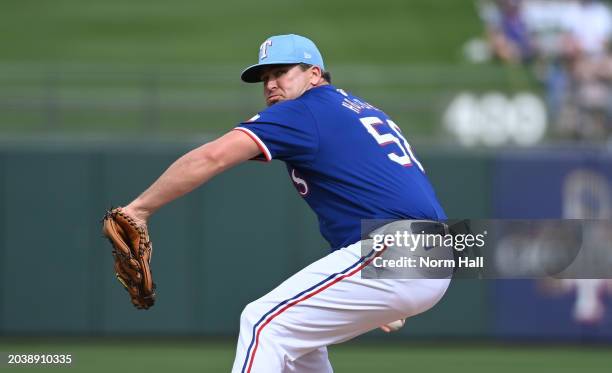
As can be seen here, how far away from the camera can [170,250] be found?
11.1 meters

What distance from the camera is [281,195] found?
1111cm

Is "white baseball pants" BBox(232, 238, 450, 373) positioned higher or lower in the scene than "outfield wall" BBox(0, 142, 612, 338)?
lower

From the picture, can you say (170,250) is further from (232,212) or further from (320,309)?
(320,309)

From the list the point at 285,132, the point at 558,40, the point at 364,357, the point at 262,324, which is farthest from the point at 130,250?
the point at 558,40

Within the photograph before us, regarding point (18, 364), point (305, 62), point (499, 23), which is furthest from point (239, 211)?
point (499, 23)

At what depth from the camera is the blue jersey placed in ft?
15.6

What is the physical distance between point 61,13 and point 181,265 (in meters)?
11.7

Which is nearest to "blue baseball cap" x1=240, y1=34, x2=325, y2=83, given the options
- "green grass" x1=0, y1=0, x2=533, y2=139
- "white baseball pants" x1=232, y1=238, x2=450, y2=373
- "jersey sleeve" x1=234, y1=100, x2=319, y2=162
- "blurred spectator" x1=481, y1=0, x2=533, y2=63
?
"jersey sleeve" x1=234, y1=100, x2=319, y2=162

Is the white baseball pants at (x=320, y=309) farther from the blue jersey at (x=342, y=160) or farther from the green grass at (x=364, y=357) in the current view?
the green grass at (x=364, y=357)

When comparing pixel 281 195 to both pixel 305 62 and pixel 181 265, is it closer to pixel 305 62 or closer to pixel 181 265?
pixel 181 265

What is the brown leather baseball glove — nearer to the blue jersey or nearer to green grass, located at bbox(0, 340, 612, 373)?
the blue jersey

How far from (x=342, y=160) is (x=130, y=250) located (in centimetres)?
96

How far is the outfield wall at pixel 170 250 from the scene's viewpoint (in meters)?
11.0

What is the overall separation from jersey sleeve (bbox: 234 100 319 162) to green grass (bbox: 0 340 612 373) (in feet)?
14.9
